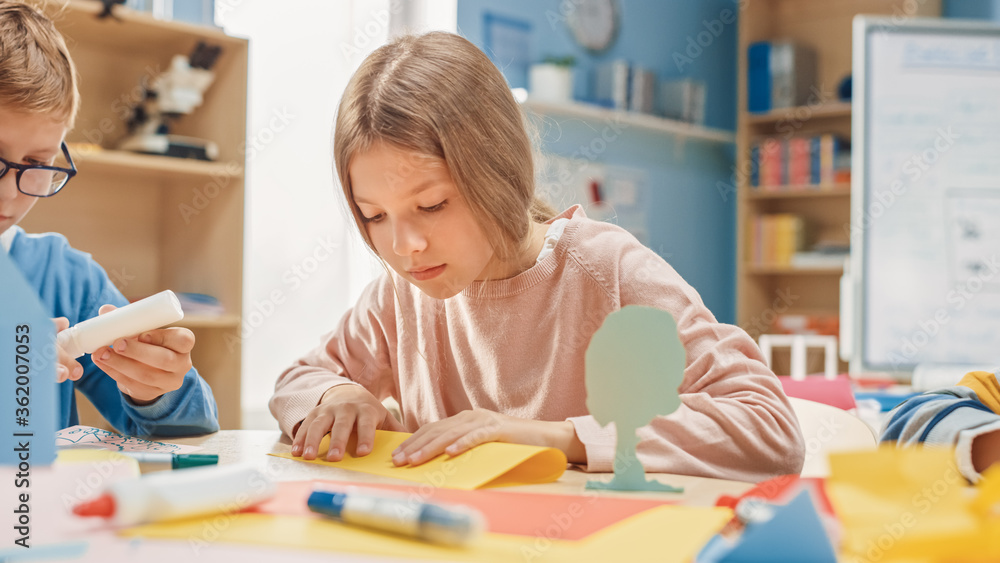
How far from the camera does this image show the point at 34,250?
131cm

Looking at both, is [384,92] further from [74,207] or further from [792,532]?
[74,207]

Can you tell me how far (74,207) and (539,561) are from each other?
8.08 feet

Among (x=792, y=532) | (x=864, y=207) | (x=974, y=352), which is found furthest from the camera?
(x=864, y=207)

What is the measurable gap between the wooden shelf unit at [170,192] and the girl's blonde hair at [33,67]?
1.31 metres

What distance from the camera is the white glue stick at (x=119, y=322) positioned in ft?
2.42

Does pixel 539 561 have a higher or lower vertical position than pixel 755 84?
lower

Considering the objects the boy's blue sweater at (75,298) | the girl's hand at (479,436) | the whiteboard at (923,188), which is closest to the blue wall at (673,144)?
the whiteboard at (923,188)

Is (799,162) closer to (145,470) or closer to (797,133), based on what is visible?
(797,133)

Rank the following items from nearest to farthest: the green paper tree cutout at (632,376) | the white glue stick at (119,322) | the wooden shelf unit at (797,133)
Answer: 1. the green paper tree cutout at (632,376)
2. the white glue stick at (119,322)
3. the wooden shelf unit at (797,133)

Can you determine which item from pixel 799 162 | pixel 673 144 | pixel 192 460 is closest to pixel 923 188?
pixel 799 162

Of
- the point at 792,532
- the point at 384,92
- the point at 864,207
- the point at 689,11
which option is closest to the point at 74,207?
the point at 384,92

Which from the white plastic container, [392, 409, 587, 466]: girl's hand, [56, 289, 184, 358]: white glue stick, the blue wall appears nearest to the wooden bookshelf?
the blue wall

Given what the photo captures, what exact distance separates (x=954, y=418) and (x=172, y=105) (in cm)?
221

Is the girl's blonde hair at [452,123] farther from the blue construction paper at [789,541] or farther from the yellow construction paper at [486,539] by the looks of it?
the blue construction paper at [789,541]
